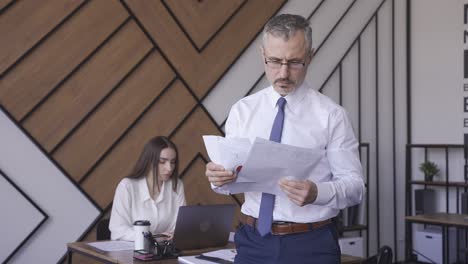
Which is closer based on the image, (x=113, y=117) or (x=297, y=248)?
(x=297, y=248)

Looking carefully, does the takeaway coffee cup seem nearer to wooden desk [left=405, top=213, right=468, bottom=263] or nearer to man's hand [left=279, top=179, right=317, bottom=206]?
man's hand [left=279, top=179, right=317, bottom=206]

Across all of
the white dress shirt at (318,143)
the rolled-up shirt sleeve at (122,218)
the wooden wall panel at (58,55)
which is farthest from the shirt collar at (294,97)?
the wooden wall panel at (58,55)

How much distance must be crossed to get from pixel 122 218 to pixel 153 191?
0.98 ft

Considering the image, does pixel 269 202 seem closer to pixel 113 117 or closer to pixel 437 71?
pixel 113 117

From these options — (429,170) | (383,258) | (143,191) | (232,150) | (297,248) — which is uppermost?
(232,150)

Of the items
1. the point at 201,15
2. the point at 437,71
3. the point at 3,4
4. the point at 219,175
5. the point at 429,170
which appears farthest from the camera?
the point at 437,71

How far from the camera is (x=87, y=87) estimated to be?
419 centimetres

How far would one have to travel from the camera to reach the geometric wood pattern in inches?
155

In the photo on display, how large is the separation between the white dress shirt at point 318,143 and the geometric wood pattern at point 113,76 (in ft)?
8.37

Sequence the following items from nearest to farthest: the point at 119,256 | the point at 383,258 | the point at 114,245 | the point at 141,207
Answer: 1. the point at 383,258
2. the point at 119,256
3. the point at 114,245
4. the point at 141,207

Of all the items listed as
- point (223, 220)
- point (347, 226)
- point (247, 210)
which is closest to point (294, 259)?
point (247, 210)

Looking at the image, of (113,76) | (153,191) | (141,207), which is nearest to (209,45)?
(113,76)

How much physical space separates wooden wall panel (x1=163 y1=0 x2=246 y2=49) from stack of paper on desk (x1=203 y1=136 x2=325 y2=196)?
10.4 ft

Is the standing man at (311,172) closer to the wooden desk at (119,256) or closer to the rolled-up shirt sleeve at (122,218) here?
the wooden desk at (119,256)
